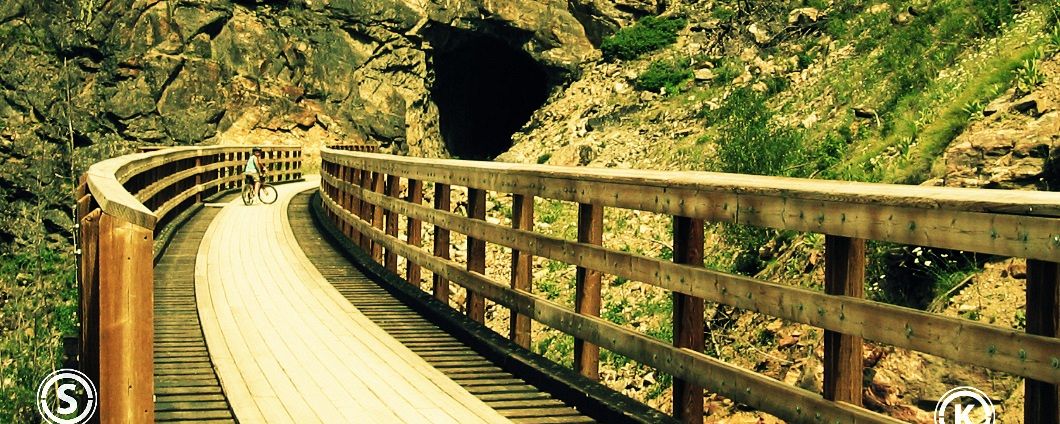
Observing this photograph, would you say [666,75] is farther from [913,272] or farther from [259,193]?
[913,272]

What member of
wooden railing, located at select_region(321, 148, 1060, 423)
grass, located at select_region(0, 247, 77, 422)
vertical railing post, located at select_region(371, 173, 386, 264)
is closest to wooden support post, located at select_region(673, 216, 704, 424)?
wooden railing, located at select_region(321, 148, 1060, 423)

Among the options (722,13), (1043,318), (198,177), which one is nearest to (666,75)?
(722,13)

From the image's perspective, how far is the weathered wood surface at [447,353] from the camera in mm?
6935

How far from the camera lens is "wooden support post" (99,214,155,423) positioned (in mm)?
4914

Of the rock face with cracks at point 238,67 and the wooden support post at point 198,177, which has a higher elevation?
the rock face with cracks at point 238,67

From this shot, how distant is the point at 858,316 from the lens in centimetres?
462

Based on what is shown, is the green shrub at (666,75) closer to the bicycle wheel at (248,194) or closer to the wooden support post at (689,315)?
the bicycle wheel at (248,194)

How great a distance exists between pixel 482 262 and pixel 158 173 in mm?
8040

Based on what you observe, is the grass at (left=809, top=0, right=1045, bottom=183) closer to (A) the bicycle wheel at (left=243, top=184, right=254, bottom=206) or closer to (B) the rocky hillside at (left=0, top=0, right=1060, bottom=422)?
(B) the rocky hillside at (left=0, top=0, right=1060, bottom=422)

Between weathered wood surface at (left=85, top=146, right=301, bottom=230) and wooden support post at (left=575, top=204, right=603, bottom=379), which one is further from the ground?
weathered wood surface at (left=85, top=146, right=301, bottom=230)

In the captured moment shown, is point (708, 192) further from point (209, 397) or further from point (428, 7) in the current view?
point (428, 7)

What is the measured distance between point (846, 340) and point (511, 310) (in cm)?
419

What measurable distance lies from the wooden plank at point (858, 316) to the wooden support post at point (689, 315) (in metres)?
0.10
